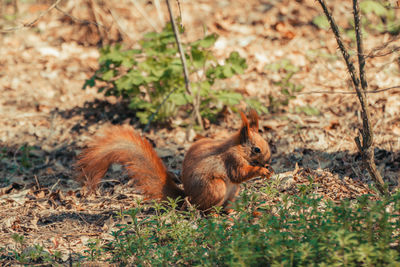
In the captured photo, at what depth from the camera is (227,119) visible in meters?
4.81

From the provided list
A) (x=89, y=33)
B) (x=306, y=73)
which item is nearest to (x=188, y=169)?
(x=306, y=73)

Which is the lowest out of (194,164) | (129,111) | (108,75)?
(194,164)

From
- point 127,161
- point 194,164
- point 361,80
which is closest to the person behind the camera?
point 361,80

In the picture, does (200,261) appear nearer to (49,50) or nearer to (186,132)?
(186,132)

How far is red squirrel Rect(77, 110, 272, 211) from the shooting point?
10.0ft

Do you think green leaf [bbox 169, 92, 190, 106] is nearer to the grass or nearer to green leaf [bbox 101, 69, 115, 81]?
green leaf [bbox 101, 69, 115, 81]

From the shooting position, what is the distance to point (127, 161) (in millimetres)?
3094

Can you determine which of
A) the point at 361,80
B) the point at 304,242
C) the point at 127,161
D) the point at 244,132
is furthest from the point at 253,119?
the point at 304,242

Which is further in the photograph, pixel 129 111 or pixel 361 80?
pixel 129 111

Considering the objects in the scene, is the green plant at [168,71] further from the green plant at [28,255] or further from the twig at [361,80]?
the green plant at [28,255]

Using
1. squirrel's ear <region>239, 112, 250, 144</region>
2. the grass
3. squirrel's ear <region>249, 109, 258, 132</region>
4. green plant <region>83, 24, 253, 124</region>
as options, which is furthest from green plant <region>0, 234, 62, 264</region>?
green plant <region>83, 24, 253, 124</region>

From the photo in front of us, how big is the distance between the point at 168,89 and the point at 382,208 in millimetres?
2917

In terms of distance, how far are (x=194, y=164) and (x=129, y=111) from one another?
2048 millimetres

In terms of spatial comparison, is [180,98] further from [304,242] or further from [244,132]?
[304,242]
